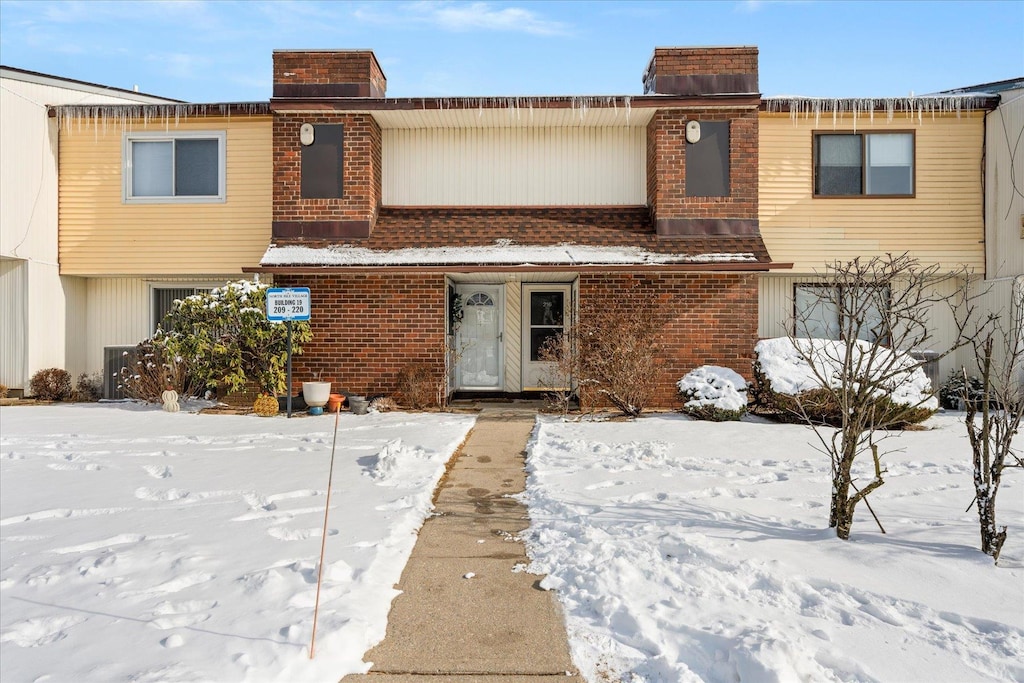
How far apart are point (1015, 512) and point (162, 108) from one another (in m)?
14.0

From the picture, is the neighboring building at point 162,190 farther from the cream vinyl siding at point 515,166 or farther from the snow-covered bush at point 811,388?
the snow-covered bush at point 811,388

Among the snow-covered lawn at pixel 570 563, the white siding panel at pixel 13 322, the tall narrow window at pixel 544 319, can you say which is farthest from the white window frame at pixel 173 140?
the snow-covered lawn at pixel 570 563

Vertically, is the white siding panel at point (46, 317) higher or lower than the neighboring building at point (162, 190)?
lower

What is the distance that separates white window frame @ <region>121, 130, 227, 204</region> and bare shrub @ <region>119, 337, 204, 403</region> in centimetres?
274

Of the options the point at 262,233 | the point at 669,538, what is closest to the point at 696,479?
the point at 669,538

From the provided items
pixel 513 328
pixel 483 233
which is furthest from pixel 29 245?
pixel 513 328

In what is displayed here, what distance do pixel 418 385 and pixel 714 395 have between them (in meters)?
4.82

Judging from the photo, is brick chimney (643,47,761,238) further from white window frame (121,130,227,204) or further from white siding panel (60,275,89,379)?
white siding panel (60,275,89,379)

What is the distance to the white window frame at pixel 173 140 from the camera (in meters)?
12.9

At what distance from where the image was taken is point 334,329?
12.1 metres

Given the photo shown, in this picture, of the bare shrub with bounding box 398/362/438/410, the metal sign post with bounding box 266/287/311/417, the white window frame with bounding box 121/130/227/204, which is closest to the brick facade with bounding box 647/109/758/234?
the bare shrub with bounding box 398/362/438/410

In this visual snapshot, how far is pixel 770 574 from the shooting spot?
4.29m

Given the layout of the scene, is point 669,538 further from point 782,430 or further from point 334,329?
point 334,329

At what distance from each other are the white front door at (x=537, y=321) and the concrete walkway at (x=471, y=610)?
23.0ft
